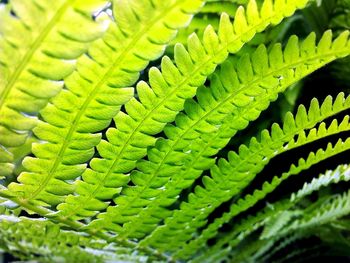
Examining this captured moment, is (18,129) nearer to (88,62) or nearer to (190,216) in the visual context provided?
(88,62)

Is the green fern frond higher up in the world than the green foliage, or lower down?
lower down

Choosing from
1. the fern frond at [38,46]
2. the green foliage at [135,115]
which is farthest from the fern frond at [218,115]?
the fern frond at [38,46]

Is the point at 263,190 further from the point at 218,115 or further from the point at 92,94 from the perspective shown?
the point at 92,94

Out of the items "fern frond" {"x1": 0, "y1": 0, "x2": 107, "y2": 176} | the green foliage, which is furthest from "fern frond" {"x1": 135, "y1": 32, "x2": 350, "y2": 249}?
"fern frond" {"x1": 0, "y1": 0, "x2": 107, "y2": 176}

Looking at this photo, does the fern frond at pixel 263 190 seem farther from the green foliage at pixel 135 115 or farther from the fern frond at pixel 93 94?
the fern frond at pixel 93 94

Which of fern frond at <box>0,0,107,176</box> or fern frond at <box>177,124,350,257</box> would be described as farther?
fern frond at <box>177,124,350,257</box>

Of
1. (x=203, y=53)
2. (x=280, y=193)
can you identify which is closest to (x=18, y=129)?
(x=203, y=53)

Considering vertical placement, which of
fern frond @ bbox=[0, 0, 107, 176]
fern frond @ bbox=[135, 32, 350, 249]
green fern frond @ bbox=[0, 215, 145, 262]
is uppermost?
fern frond @ bbox=[135, 32, 350, 249]

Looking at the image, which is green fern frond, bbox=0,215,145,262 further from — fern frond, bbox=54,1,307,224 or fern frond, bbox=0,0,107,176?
fern frond, bbox=0,0,107,176
